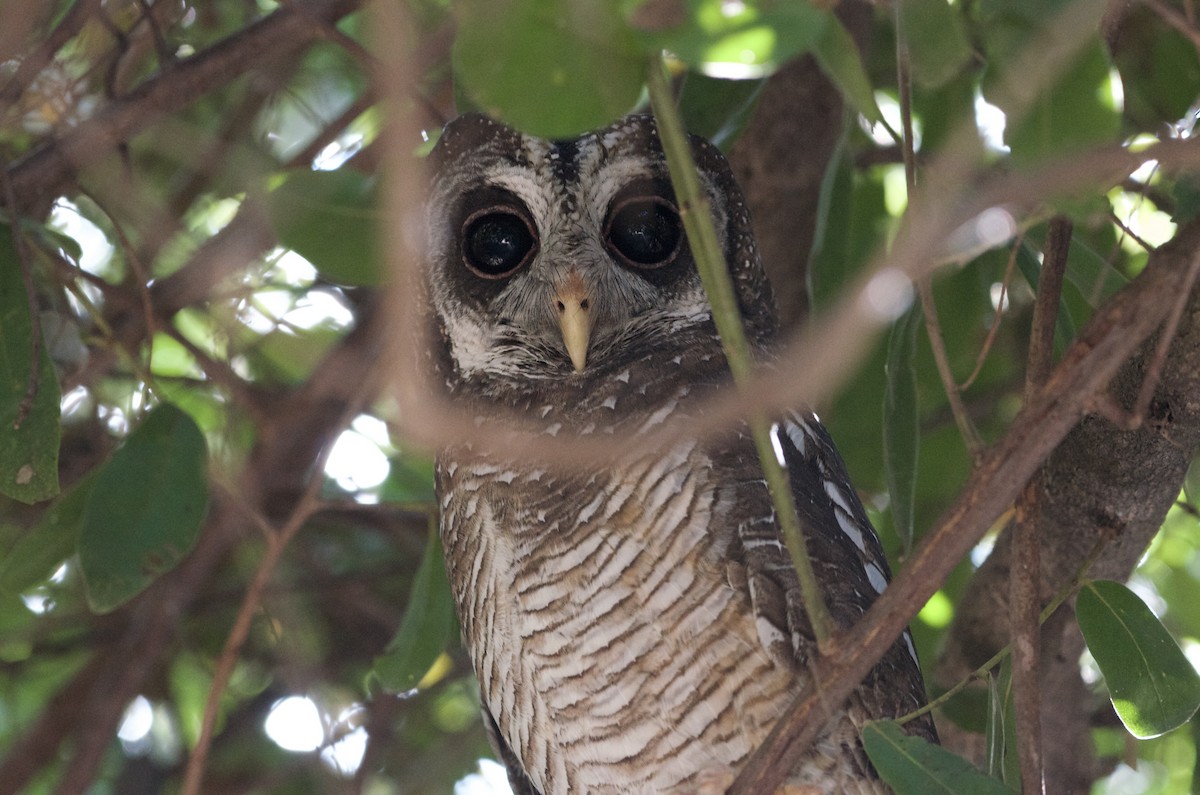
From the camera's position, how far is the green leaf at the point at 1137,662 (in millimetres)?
1198

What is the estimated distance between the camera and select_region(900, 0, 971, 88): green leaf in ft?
3.44

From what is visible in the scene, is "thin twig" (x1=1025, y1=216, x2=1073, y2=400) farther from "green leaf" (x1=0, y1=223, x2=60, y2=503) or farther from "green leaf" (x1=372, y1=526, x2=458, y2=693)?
"green leaf" (x1=0, y1=223, x2=60, y2=503)

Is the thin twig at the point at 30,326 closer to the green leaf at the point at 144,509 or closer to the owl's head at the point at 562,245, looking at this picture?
the green leaf at the point at 144,509

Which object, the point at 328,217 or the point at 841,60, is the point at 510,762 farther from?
the point at 841,60

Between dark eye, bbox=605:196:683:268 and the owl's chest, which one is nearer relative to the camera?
the owl's chest

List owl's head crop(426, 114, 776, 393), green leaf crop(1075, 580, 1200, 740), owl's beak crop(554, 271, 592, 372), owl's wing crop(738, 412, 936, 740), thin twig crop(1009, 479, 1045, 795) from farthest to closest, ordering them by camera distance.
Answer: owl's head crop(426, 114, 776, 393) → owl's beak crop(554, 271, 592, 372) → owl's wing crop(738, 412, 936, 740) → green leaf crop(1075, 580, 1200, 740) → thin twig crop(1009, 479, 1045, 795)

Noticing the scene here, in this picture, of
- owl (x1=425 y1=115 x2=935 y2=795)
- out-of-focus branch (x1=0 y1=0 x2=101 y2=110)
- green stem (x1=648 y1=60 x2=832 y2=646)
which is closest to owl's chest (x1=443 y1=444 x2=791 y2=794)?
owl (x1=425 y1=115 x2=935 y2=795)

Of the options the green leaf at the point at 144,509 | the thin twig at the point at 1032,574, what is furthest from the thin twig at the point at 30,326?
the thin twig at the point at 1032,574

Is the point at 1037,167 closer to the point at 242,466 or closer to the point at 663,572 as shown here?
the point at 663,572

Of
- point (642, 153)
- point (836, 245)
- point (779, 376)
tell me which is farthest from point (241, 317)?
point (779, 376)

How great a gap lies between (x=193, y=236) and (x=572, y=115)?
65.5 inches

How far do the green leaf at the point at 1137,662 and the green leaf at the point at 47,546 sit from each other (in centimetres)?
129

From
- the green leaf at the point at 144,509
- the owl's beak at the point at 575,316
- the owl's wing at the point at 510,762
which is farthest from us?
the owl's wing at the point at 510,762

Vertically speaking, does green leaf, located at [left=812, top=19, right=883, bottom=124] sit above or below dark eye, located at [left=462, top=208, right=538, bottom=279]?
below
